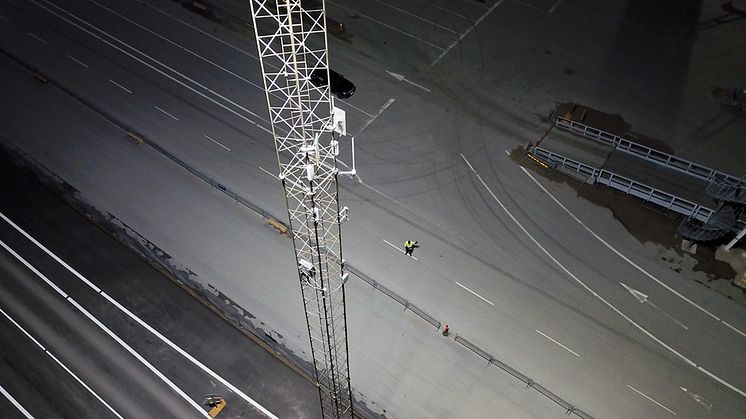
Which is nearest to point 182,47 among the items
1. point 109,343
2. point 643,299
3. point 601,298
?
point 109,343

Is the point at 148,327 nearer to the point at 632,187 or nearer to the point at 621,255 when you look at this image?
the point at 621,255

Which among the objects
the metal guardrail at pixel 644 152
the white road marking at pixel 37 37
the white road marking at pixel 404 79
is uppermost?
the metal guardrail at pixel 644 152

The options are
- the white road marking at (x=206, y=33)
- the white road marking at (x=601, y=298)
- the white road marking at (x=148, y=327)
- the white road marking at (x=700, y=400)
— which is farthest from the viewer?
the white road marking at (x=206, y=33)

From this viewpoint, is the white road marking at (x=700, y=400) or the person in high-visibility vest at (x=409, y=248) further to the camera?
the person in high-visibility vest at (x=409, y=248)

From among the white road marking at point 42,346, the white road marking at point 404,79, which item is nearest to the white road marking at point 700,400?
the white road marking at point 404,79

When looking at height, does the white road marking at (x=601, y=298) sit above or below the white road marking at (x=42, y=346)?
above

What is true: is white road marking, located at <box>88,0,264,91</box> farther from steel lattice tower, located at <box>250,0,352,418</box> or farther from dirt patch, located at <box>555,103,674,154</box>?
dirt patch, located at <box>555,103,674,154</box>

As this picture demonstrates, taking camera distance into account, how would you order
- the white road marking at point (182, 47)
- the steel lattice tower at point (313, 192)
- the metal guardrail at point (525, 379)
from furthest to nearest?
the white road marking at point (182, 47)
the metal guardrail at point (525, 379)
the steel lattice tower at point (313, 192)

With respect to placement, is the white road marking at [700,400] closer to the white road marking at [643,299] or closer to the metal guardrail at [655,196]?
the white road marking at [643,299]

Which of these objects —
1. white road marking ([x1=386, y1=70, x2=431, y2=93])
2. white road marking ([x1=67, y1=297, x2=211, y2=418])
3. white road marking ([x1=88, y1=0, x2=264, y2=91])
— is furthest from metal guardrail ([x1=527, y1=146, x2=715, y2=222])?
white road marking ([x1=67, y1=297, x2=211, y2=418])

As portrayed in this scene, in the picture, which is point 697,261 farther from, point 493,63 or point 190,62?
point 190,62
